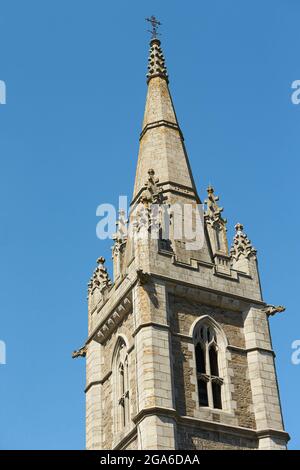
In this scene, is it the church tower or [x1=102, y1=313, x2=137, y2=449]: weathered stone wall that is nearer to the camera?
the church tower

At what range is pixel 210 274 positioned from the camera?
31.2 metres

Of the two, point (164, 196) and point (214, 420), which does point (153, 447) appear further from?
point (164, 196)

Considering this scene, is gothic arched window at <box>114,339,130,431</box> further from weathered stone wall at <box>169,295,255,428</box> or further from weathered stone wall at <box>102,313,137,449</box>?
weathered stone wall at <box>169,295,255,428</box>

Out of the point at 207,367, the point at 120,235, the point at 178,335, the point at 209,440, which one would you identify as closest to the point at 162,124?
the point at 120,235

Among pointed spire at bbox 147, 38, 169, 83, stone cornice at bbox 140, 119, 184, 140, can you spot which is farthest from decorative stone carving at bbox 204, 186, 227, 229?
pointed spire at bbox 147, 38, 169, 83

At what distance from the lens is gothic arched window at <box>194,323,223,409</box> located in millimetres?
28938

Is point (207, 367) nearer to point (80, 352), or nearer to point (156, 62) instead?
point (80, 352)

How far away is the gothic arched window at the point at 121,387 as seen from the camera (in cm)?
2944

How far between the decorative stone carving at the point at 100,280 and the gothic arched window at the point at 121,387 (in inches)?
146

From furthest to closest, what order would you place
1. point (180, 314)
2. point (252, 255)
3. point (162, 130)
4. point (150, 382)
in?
point (162, 130) → point (252, 255) → point (180, 314) → point (150, 382)

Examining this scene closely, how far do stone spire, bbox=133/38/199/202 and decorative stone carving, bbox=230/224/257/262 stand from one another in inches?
96.8
